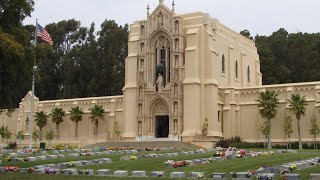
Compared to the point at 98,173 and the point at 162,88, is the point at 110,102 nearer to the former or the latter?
the point at 162,88

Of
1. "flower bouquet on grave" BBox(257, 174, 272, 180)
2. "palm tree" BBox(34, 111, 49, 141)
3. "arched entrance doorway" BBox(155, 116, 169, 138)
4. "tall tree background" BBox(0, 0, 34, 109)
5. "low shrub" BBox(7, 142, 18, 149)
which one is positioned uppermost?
"tall tree background" BBox(0, 0, 34, 109)

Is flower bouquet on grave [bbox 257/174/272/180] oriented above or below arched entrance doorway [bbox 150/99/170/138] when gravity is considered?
below

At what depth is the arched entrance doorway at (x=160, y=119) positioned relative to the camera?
59625 mm

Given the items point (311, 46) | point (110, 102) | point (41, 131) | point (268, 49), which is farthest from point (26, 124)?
point (311, 46)

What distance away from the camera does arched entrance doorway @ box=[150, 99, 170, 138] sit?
59.6 m

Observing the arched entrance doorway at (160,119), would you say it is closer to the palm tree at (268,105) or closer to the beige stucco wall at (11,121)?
the palm tree at (268,105)

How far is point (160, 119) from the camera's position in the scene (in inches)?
2373

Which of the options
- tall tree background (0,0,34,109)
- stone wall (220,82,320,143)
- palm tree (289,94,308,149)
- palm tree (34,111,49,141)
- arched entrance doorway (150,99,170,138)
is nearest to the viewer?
tall tree background (0,0,34,109)

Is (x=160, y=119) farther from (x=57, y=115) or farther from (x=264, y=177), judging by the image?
(x=264, y=177)

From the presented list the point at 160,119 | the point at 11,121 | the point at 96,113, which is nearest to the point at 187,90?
the point at 160,119

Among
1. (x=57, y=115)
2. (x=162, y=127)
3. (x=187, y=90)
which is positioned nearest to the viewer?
(x=187, y=90)

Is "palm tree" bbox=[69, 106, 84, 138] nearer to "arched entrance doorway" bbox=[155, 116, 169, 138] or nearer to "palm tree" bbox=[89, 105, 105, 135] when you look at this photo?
"palm tree" bbox=[89, 105, 105, 135]

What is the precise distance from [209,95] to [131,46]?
39.7 ft

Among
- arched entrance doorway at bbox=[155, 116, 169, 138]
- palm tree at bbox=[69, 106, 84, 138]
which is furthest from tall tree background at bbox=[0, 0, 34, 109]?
palm tree at bbox=[69, 106, 84, 138]
